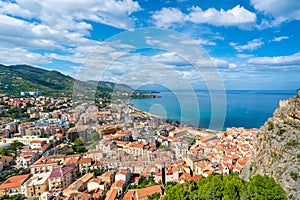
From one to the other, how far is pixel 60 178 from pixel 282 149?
616cm

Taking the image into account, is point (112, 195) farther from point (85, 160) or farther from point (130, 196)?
point (85, 160)

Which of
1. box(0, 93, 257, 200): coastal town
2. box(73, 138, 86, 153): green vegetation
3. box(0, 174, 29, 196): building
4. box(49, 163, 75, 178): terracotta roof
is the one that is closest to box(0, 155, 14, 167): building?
box(0, 93, 257, 200): coastal town

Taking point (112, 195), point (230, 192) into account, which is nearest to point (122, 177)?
point (112, 195)

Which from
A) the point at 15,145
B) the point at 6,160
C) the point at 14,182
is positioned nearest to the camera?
the point at 14,182

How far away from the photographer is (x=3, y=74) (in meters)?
28.1

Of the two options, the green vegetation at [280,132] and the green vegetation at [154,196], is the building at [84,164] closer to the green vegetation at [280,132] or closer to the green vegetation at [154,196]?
the green vegetation at [154,196]

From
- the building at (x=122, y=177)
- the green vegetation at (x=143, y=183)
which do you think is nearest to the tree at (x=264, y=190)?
the green vegetation at (x=143, y=183)

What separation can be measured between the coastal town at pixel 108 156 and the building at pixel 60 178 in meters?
0.03

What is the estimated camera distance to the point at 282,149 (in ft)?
13.2

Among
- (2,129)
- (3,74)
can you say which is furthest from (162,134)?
(3,74)

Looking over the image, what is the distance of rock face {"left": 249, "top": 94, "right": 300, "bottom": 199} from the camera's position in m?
3.45

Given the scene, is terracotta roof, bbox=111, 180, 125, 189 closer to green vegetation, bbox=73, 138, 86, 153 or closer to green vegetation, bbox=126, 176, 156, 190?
green vegetation, bbox=126, 176, 156, 190

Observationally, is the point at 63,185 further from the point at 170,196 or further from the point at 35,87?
the point at 35,87

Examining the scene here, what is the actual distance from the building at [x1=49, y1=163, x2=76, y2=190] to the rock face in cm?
550
